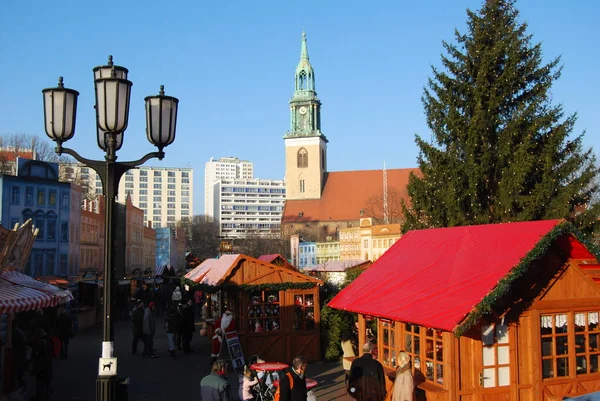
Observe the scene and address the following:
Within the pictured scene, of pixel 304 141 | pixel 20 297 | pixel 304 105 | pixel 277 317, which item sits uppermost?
pixel 304 105

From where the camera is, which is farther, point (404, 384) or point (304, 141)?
point (304, 141)

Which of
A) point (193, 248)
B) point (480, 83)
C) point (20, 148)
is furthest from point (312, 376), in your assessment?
point (193, 248)

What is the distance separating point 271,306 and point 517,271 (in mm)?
9151

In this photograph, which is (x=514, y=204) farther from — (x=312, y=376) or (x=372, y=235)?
(x=372, y=235)

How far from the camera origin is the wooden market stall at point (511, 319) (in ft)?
Result: 32.7

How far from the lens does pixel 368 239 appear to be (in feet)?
174

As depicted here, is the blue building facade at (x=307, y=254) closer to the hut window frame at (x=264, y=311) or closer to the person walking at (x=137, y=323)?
the person walking at (x=137, y=323)

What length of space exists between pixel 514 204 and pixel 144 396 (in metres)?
15.4

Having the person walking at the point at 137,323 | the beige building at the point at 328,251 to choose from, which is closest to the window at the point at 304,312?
the person walking at the point at 137,323

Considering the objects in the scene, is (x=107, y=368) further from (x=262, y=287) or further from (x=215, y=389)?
(x=262, y=287)

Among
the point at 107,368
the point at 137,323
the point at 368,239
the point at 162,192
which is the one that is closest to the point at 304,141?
the point at 368,239

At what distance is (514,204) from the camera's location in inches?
928

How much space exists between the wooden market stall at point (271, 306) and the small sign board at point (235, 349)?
2.04ft

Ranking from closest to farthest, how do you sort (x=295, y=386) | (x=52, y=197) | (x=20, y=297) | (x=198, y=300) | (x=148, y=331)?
(x=295, y=386) → (x=20, y=297) → (x=148, y=331) → (x=198, y=300) → (x=52, y=197)
